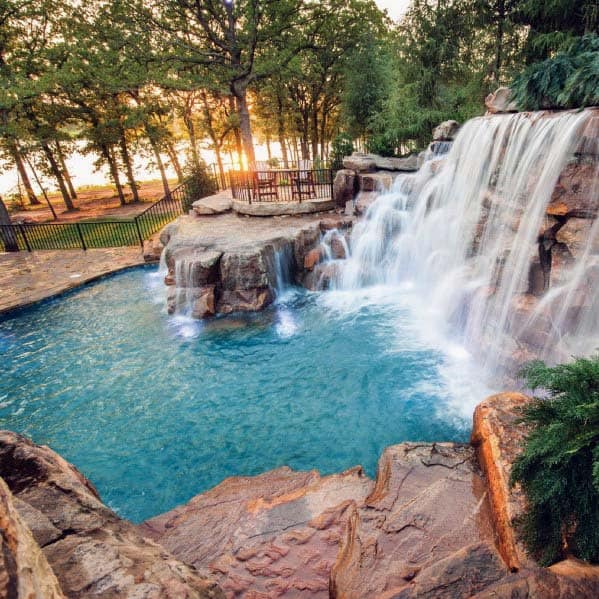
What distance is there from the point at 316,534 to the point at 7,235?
63.3 ft

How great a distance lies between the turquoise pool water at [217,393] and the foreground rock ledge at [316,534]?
110 cm

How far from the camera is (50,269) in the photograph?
46.8 ft

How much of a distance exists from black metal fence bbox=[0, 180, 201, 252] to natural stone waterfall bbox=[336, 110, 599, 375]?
467 inches

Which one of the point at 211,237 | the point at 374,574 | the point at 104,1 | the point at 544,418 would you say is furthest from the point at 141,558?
the point at 104,1

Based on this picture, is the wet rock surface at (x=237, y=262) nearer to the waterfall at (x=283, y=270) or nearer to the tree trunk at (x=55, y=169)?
the waterfall at (x=283, y=270)

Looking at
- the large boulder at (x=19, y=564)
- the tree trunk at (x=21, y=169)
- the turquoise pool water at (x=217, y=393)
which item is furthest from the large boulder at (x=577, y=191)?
the tree trunk at (x=21, y=169)

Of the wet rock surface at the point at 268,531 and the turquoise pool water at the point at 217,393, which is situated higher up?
the wet rock surface at the point at 268,531

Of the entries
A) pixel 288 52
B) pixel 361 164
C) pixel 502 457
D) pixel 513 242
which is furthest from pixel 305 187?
pixel 502 457

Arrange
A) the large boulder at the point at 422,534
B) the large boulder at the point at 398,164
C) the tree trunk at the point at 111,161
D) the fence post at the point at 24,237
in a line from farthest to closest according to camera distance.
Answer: the tree trunk at the point at 111,161 < the fence post at the point at 24,237 < the large boulder at the point at 398,164 < the large boulder at the point at 422,534

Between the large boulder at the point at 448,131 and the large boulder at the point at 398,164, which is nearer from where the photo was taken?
the large boulder at the point at 448,131

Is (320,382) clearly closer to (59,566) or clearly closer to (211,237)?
(59,566)

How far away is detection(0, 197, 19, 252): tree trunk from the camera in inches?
650

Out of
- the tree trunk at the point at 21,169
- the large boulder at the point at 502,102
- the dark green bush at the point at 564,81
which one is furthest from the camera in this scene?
the tree trunk at the point at 21,169

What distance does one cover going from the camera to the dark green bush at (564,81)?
643 centimetres
